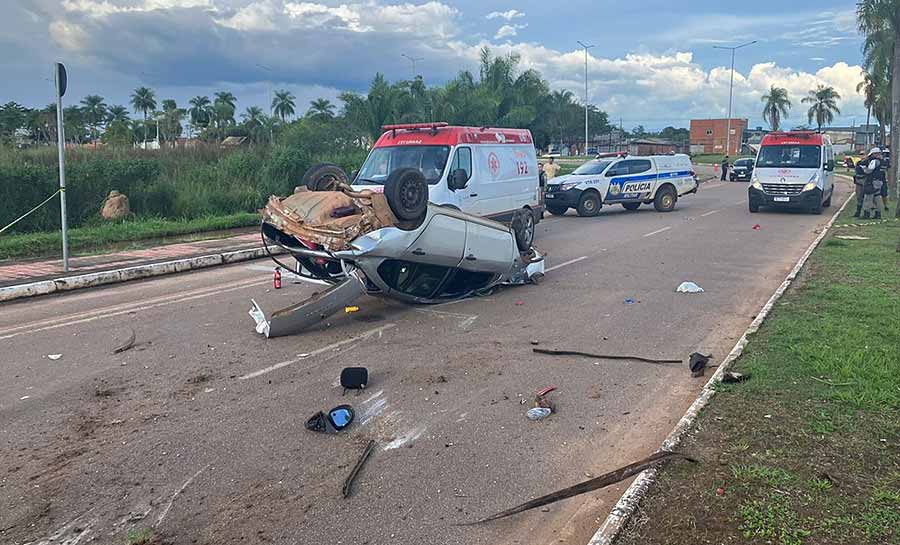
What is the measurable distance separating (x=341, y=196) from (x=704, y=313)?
460 cm

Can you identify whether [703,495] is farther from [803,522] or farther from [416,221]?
[416,221]

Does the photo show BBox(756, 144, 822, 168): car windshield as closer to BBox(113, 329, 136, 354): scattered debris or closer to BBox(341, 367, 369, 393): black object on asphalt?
BBox(341, 367, 369, 393): black object on asphalt

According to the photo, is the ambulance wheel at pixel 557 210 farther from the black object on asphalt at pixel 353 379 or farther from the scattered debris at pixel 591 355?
the black object on asphalt at pixel 353 379

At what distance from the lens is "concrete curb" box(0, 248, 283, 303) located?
10.3m

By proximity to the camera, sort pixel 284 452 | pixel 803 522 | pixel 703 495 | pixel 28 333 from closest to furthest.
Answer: pixel 803 522
pixel 703 495
pixel 284 452
pixel 28 333

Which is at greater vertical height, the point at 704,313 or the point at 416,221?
the point at 416,221

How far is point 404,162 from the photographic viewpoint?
492 inches

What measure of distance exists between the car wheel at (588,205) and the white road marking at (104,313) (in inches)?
534

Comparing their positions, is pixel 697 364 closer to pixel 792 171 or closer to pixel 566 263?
pixel 566 263

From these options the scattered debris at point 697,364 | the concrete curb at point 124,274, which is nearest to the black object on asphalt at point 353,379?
the scattered debris at point 697,364

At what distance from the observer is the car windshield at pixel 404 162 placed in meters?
12.3

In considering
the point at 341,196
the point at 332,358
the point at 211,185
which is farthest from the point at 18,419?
the point at 211,185

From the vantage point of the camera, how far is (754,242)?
614 inches

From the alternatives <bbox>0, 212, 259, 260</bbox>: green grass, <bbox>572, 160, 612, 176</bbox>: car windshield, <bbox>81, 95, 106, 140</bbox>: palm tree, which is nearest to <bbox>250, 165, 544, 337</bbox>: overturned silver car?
<bbox>0, 212, 259, 260</bbox>: green grass
